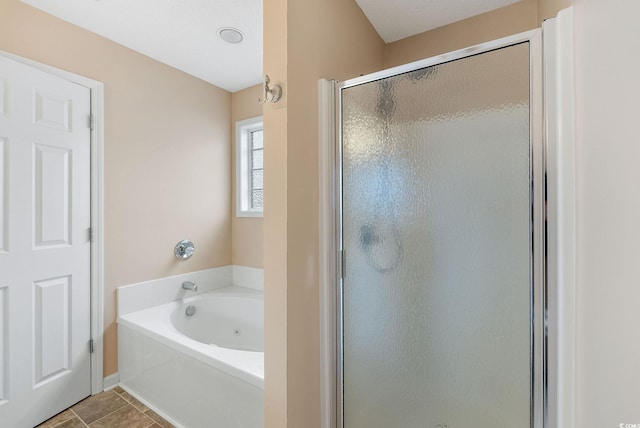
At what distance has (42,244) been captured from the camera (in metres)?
1.73

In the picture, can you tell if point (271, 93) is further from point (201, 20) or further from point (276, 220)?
point (201, 20)

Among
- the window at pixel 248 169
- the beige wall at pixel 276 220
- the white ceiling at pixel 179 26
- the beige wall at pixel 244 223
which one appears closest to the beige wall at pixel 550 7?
the beige wall at pixel 276 220

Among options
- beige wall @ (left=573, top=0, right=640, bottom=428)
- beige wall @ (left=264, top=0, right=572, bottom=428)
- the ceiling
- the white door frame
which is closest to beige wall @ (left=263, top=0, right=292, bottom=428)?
beige wall @ (left=264, top=0, right=572, bottom=428)

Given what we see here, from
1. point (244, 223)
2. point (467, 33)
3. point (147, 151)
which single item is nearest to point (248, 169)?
point (244, 223)

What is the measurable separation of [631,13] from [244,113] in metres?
2.62

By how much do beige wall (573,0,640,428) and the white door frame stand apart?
2.54 meters

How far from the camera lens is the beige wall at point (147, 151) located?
5.95 feet

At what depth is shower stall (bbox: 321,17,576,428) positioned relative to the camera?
0.98m

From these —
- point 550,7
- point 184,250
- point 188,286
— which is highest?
point 550,7

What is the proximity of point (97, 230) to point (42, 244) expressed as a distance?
29cm

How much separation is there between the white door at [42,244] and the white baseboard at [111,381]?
10 centimetres

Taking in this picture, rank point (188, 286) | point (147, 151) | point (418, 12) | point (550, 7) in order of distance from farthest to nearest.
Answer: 1. point (188, 286)
2. point (147, 151)
3. point (418, 12)
4. point (550, 7)

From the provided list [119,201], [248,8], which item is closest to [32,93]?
[119,201]

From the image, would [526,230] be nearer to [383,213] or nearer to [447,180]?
[447,180]
